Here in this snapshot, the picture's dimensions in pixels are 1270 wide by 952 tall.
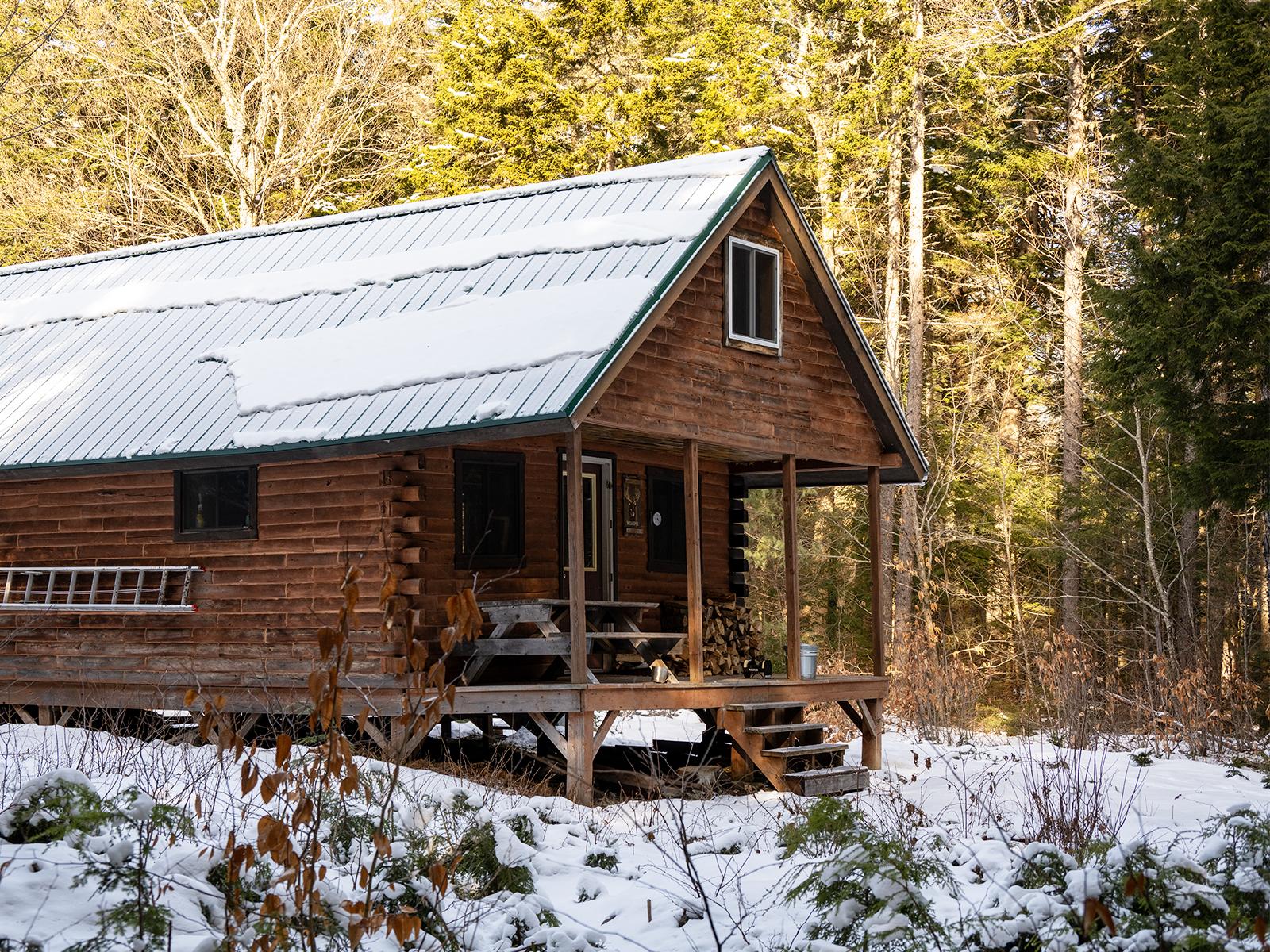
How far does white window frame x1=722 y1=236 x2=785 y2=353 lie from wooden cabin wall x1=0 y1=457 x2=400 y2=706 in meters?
4.08

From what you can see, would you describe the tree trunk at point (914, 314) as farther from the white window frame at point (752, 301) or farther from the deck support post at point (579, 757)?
the deck support post at point (579, 757)

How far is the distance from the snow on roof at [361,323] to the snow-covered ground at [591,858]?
140 inches

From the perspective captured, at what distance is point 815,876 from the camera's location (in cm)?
707

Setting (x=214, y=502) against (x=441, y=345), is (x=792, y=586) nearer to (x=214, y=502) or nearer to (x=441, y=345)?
(x=441, y=345)

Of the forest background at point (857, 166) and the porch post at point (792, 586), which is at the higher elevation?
the forest background at point (857, 166)

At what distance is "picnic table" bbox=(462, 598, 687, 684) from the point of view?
14664mm

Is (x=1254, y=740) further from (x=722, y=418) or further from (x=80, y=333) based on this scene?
(x=80, y=333)

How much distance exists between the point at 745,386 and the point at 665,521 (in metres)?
3.14

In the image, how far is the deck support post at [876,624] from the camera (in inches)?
720

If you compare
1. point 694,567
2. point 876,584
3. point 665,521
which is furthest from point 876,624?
point 694,567

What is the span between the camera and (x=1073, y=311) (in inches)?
1184

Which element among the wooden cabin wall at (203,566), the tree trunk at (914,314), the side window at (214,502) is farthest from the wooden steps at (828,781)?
the tree trunk at (914,314)

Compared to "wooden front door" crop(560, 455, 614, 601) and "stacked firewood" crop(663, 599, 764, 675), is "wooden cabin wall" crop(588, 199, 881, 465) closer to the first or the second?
"wooden front door" crop(560, 455, 614, 601)

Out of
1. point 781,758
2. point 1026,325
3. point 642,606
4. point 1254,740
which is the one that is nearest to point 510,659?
point 642,606
